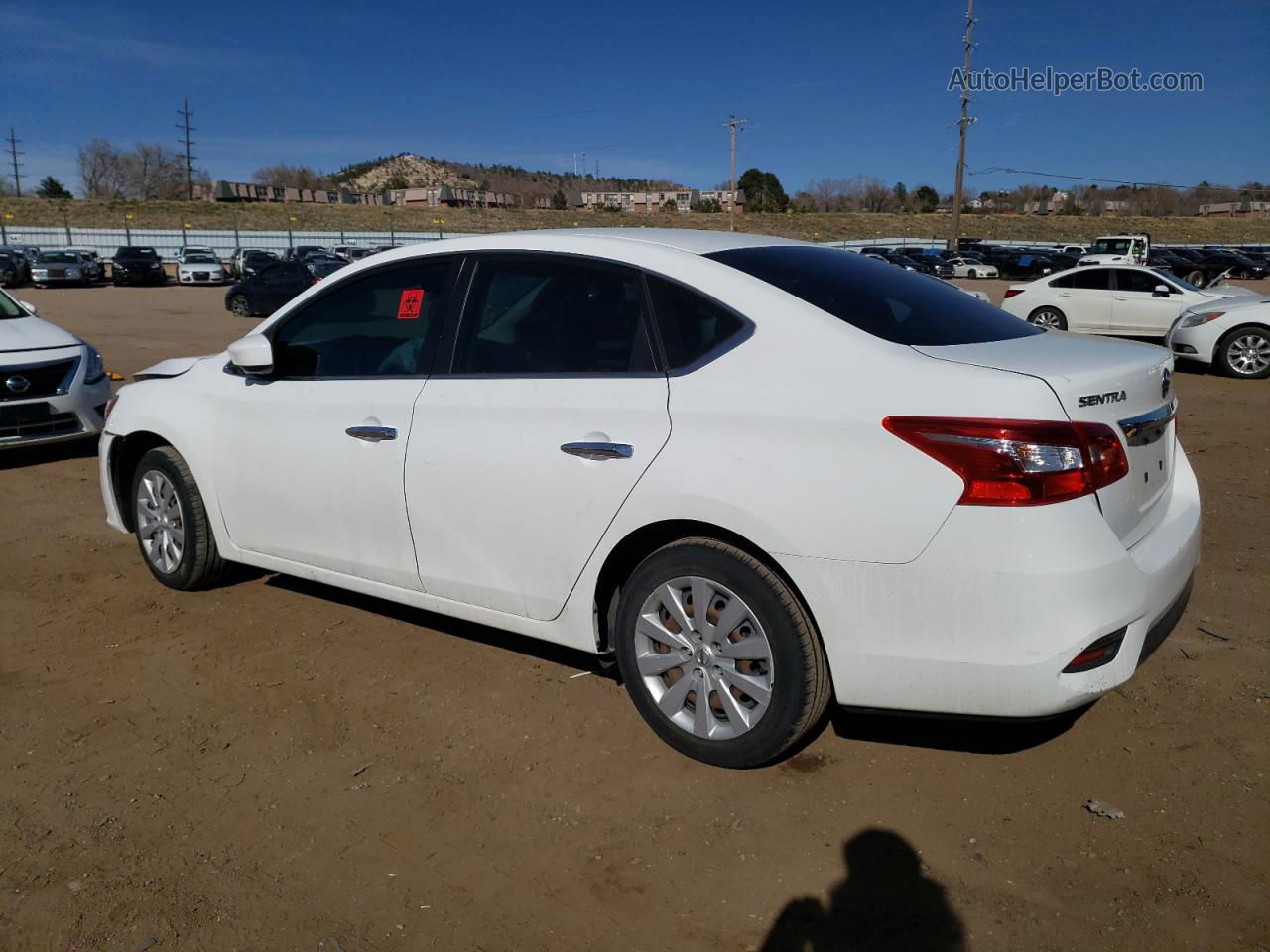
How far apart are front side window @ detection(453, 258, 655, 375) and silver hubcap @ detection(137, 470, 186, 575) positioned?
1.99 metres

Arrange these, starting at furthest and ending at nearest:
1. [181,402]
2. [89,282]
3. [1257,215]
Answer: [1257,215]
[89,282]
[181,402]

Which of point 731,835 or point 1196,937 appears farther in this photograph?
point 731,835

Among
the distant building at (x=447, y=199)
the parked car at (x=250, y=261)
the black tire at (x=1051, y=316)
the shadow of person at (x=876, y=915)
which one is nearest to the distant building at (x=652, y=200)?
the distant building at (x=447, y=199)

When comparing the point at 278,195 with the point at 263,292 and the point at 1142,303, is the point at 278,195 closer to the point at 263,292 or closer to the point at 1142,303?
the point at 263,292

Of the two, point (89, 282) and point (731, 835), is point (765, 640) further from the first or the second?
point (89, 282)

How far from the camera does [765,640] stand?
2.96m

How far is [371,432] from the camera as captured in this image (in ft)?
12.4

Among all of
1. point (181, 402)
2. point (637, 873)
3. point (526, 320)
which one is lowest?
point (637, 873)

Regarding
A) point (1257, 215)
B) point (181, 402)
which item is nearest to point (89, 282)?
point (181, 402)

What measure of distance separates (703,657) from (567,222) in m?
67.5

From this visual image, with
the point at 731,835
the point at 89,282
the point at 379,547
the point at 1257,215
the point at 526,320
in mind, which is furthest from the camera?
the point at 1257,215

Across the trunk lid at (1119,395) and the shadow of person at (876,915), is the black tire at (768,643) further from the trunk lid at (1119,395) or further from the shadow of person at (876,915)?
the trunk lid at (1119,395)

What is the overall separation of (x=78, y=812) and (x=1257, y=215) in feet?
404

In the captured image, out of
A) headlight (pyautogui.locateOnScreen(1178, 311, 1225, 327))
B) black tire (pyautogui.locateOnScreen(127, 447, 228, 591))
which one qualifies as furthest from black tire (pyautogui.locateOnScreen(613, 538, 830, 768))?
headlight (pyautogui.locateOnScreen(1178, 311, 1225, 327))
